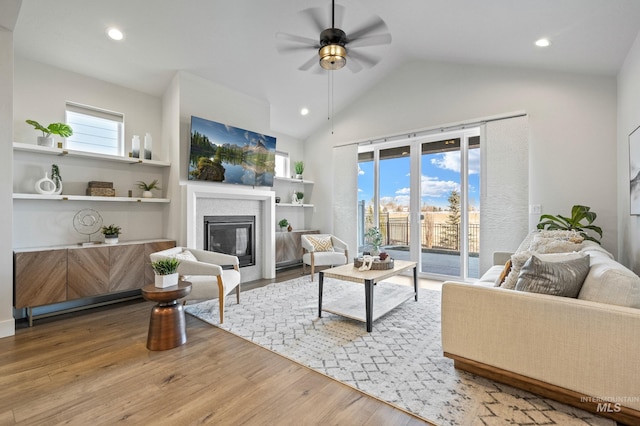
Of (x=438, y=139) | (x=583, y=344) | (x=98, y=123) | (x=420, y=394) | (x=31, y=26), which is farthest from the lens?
(x=438, y=139)

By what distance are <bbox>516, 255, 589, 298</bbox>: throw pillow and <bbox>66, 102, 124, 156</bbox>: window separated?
5.00m

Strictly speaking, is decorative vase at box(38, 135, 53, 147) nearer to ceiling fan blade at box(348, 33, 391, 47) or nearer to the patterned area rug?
the patterned area rug

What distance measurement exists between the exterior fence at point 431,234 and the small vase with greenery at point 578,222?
1.03 m

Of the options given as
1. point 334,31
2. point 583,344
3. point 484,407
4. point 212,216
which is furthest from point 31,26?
point 583,344

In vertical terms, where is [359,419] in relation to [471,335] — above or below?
below

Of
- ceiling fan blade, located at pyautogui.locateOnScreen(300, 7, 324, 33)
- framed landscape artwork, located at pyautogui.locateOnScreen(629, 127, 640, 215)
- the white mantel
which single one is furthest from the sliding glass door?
ceiling fan blade, located at pyautogui.locateOnScreen(300, 7, 324, 33)

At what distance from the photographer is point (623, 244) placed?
347cm

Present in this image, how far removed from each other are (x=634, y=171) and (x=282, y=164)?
5449mm

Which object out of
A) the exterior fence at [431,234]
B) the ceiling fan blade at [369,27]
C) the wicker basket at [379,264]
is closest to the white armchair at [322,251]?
the exterior fence at [431,234]

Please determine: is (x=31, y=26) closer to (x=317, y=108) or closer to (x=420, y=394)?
(x=317, y=108)

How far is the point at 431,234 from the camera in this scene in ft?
17.4

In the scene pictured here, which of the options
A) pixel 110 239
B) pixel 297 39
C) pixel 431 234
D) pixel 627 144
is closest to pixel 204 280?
pixel 110 239

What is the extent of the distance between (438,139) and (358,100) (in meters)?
1.86

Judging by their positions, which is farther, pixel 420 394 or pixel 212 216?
pixel 212 216
